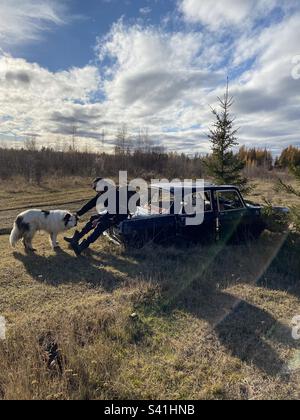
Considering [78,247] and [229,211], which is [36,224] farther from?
[229,211]

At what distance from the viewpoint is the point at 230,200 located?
7375mm

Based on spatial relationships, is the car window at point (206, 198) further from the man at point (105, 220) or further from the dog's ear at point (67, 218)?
the dog's ear at point (67, 218)

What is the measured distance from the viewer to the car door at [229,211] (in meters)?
6.89

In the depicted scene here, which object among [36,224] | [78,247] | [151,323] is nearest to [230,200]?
[78,247]

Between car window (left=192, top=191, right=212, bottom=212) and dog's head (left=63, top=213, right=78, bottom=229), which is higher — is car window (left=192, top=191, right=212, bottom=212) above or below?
above

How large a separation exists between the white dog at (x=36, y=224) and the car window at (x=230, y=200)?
369cm

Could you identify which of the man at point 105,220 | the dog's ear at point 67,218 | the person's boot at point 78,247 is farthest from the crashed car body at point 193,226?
the dog's ear at point 67,218

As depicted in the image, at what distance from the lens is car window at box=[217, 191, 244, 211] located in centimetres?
720

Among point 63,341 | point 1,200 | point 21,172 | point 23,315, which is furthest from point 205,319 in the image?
point 21,172

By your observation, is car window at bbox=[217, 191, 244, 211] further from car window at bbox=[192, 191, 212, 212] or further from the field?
the field

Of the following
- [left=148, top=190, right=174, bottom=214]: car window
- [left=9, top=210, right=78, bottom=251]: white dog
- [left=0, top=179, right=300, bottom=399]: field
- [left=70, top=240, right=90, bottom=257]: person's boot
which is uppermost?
[left=148, top=190, right=174, bottom=214]: car window

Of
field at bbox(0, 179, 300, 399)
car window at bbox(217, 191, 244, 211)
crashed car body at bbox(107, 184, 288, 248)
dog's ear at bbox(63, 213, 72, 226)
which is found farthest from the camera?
car window at bbox(217, 191, 244, 211)

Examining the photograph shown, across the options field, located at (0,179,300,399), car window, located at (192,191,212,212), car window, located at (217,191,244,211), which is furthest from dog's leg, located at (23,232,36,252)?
car window, located at (217,191,244,211)

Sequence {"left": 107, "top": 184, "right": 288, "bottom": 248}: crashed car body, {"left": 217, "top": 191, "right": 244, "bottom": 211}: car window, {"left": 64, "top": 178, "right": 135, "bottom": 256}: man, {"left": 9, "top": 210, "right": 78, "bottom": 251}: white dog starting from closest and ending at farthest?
1. {"left": 107, "top": 184, "right": 288, "bottom": 248}: crashed car body
2. {"left": 64, "top": 178, "right": 135, "bottom": 256}: man
3. {"left": 9, "top": 210, "right": 78, "bottom": 251}: white dog
4. {"left": 217, "top": 191, "right": 244, "bottom": 211}: car window
